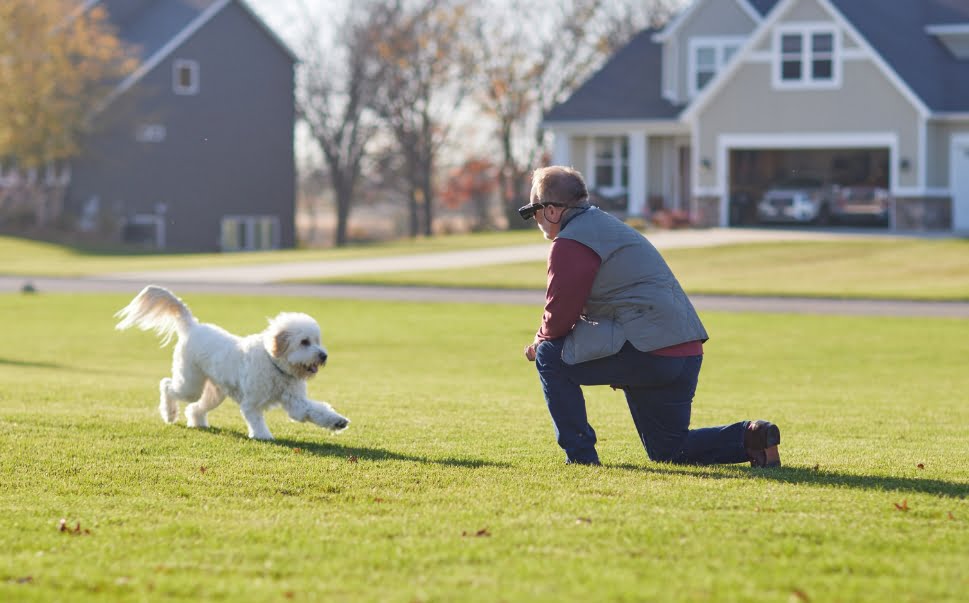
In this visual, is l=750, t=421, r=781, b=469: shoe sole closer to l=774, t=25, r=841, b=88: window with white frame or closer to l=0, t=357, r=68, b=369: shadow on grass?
l=0, t=357, r=68, b=369: shadow on grass

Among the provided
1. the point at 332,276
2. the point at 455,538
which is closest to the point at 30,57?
the point at 332,276

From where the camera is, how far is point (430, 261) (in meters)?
40.4

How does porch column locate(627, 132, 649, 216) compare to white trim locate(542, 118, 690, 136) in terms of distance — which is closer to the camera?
white trim locate(542, 118, 690, 136)

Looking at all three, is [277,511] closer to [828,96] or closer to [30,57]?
[828,96]

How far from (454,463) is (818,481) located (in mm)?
2146

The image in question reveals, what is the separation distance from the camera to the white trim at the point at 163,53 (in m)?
57.0

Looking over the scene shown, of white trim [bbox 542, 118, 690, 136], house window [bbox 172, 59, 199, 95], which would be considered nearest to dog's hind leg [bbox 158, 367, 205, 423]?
white trim [bbox 542, 118, 690, 136]

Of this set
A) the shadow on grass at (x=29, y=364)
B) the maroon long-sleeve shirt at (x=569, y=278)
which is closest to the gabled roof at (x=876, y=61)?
the shadow on grass at (x=29, y=364)

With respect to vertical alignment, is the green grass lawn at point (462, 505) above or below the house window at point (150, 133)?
below

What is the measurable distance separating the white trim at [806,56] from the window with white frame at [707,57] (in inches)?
123

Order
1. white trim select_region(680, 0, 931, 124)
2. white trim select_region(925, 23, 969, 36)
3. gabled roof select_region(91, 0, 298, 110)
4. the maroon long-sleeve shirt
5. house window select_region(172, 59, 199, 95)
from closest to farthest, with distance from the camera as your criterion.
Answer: the maroon long-sleeve shirt < white trim select_region(680, 0, 931, 124) < white trim select_region(925, 23, 969, 36) < gabled roof select_region(91, 0, 298, 110) < house window select_region(172, 59, 199, 95)

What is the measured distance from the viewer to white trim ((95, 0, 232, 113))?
57.0m

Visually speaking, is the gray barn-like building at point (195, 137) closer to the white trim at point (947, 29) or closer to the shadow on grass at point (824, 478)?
the white trim at point (947, 29)

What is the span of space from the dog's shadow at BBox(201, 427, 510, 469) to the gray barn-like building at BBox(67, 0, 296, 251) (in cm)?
4981
